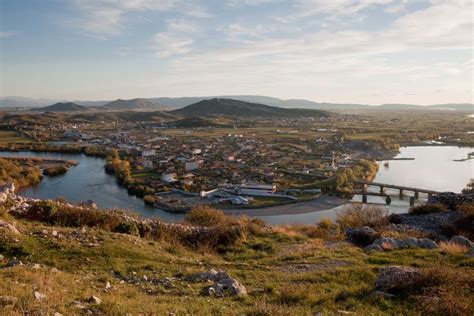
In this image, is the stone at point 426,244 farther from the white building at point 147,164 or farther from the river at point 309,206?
the white building at point 147,164

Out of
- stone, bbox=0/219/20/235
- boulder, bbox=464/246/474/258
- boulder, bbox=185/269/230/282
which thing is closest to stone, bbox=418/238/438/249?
boulder, bbox=464/246/474/258

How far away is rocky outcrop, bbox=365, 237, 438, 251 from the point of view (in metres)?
7.28

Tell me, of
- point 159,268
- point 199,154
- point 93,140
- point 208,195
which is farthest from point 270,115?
point 159,268

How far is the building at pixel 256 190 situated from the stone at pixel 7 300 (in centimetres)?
2115

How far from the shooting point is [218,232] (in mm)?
8070

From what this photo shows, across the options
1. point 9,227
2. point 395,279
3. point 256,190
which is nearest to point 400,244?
point 395,279

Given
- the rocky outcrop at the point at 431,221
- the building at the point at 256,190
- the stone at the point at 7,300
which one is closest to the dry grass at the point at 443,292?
the stone at the point at 7,300

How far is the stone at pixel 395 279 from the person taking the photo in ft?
14.5

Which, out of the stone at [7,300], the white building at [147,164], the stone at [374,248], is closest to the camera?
the stone at [7,300]

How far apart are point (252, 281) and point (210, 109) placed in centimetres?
10608

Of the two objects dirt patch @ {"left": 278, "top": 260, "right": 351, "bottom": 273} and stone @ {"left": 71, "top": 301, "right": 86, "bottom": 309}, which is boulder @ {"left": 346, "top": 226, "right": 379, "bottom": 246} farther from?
stone @ {"left": 71, "top": 301, "right": 86, "bottom": 309}

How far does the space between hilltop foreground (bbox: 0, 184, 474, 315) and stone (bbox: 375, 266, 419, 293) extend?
1 cm

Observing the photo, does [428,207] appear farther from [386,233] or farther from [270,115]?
[270,115]

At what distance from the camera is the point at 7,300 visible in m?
3.21
